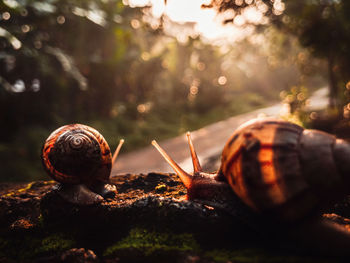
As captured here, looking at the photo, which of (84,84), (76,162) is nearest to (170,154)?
(84,84)

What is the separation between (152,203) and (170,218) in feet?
0.61

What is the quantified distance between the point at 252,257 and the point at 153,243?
2.19 feet

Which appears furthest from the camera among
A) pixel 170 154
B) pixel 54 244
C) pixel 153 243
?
pixel 170 154

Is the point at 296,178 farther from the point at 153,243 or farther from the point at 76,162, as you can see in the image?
the point at 76,162

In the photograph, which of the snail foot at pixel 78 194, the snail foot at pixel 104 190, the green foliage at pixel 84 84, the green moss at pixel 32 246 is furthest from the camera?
the green foliage at pixel 84 84

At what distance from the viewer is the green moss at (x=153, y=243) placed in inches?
69.7

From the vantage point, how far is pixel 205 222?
1.88m

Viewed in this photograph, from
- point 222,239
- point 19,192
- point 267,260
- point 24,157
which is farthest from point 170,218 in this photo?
point 24,157

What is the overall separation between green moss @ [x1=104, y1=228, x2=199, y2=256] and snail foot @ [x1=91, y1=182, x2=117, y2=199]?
0.61 meters

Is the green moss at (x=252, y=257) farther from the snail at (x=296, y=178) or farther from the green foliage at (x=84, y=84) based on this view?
the green foliage at (x=84, y=84)

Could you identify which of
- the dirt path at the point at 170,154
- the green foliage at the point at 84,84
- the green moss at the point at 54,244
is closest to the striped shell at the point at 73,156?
the green moss at the point at 54,244

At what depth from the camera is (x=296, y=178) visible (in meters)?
1.58

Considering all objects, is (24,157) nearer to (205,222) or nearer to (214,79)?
(205,222)

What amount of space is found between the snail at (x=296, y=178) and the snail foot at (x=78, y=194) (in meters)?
1.23
